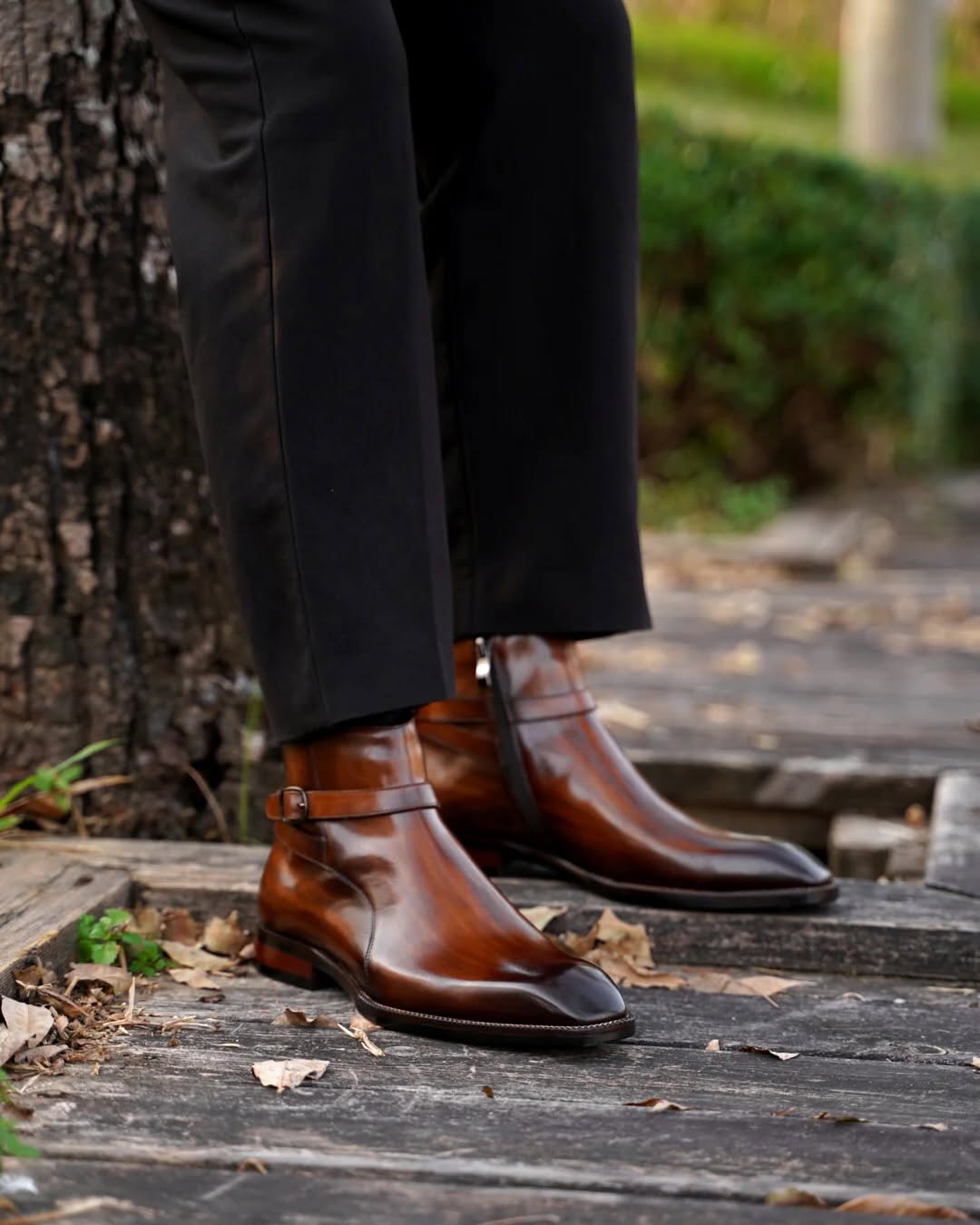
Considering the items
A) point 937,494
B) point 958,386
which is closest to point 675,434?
point 937,494

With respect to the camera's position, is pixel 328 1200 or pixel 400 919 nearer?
pixel 328 1200

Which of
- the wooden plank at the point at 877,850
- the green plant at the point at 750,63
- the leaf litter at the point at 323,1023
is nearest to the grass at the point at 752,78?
the green plant at the point at 750,63

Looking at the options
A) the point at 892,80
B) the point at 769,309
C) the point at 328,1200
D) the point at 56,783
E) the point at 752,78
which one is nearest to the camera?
the point at 328,1200

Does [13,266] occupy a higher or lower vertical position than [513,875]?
higher

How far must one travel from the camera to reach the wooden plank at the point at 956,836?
161 centimetres

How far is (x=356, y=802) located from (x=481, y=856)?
0.34 m

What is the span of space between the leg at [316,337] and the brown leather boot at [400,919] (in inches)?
2.7

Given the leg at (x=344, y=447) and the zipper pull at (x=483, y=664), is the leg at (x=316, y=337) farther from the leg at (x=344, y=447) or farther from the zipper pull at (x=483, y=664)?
the zipper pull at (x=483, y=664)

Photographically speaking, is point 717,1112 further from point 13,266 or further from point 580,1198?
point 13,266

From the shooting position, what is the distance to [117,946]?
4.45 feet

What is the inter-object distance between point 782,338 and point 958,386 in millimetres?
3988

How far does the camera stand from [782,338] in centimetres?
628

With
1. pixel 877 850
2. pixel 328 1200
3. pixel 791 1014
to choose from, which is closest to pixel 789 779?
pixel 877 850

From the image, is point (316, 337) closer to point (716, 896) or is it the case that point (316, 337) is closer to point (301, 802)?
point (301, 802)
